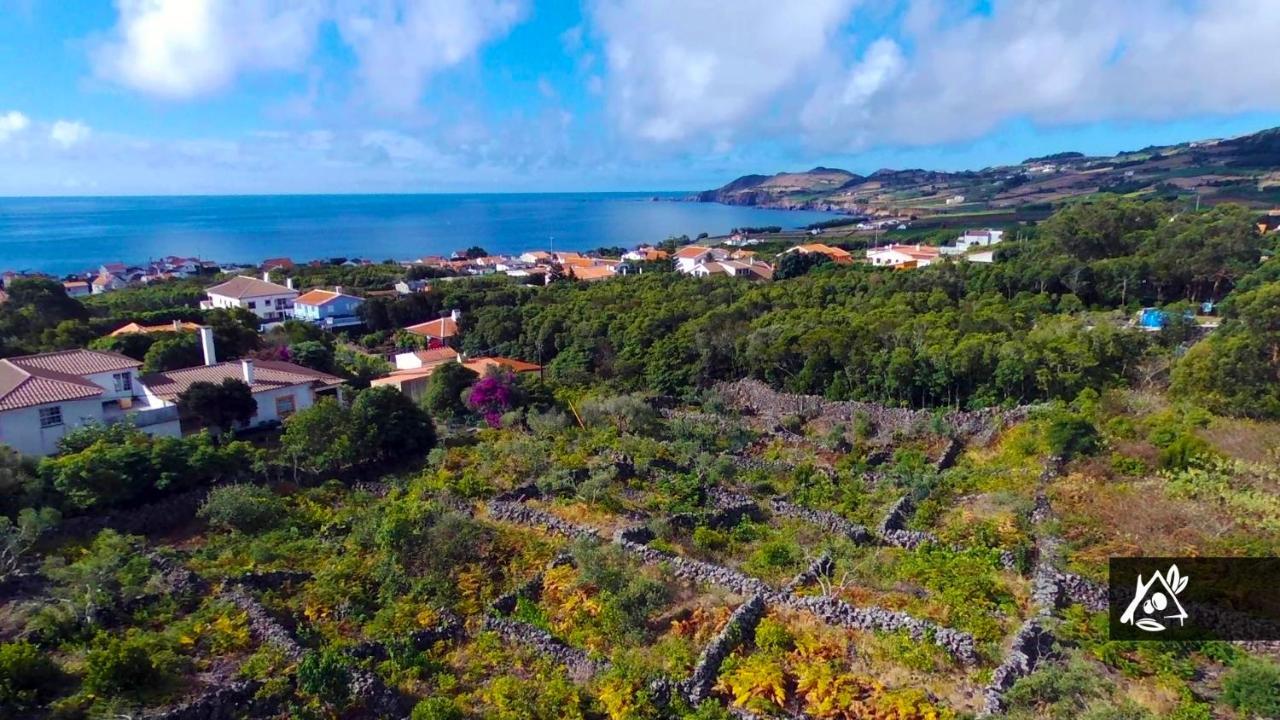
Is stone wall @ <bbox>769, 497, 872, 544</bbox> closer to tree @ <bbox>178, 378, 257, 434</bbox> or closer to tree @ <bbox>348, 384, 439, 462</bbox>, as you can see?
tree @ <bbox>348, 384, 439, 462</bbox>

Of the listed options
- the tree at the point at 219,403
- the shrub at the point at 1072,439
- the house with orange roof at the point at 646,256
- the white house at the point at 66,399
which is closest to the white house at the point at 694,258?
the house with orange roof at the point at 646,256

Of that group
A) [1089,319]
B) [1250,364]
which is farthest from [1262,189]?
[1250,364]

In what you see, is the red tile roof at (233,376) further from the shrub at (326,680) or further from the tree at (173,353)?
the shrub at (326,680)

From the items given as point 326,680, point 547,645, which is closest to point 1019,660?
point 547,645

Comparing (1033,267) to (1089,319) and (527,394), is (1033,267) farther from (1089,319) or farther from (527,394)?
(527,394)

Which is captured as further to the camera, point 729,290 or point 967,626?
point 729,290

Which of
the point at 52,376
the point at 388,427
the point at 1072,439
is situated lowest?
the point at 388,427

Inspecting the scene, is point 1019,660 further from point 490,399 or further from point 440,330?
point 440,330
